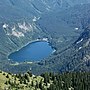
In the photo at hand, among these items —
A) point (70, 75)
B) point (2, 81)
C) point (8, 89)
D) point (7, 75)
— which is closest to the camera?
point (8, 89)

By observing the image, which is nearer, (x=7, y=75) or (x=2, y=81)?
(x=2, y=81)

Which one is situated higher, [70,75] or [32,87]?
[70,75]

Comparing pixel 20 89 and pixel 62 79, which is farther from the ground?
pixel 62 79

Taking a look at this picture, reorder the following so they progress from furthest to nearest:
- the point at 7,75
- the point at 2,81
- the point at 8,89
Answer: the point at 7,75, the point at 2,81, the point at 8,89

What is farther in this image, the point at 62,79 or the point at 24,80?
the point at 62,79

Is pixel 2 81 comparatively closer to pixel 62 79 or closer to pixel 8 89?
pixel 8 89

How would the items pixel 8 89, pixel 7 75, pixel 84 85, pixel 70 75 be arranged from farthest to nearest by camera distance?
pixel 70 75
pixel 84 85
pixel 7 75
pixel 8 89

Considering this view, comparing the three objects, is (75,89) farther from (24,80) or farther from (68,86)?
(24,80)

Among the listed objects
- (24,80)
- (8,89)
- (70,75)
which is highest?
(70,75)

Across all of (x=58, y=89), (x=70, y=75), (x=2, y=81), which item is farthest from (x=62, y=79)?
(x=2, y=81)
